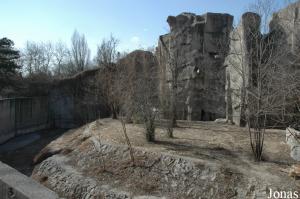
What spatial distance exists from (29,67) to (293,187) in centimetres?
4514

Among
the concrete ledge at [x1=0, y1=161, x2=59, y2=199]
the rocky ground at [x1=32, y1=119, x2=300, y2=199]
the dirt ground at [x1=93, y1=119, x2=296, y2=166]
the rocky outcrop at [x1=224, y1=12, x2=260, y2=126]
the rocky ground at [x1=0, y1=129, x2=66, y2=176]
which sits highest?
the rocky outcrop at [x1=224, y1=12, x2=260, y2=126]

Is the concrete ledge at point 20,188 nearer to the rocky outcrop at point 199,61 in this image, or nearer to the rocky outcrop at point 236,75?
the rocky outcrop at point 236,75

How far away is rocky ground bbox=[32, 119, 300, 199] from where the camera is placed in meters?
7.98

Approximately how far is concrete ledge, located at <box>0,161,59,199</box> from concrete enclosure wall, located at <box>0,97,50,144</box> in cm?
1978

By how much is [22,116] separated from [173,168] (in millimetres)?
20446

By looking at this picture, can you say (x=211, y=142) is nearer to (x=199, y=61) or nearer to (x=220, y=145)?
(x=220, y=145)

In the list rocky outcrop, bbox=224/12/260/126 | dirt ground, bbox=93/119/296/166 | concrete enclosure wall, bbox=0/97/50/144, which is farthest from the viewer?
concrete enclosure wall, bbox=0/97/50/144

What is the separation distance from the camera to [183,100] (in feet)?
64.6

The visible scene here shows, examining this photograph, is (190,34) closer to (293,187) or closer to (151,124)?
(151,124)

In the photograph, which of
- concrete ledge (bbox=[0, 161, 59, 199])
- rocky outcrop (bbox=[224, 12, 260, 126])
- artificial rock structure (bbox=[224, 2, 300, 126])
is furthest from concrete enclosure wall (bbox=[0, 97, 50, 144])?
concrete ledge (bbox=[0, 161, 59, 199])

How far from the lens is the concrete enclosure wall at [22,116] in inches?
941

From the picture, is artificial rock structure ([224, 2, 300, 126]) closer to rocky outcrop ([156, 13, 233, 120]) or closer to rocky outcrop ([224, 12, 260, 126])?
rocky outcrop ([224, 12, 260, 126])

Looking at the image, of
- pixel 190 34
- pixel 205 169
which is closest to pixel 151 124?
pixel 205 169

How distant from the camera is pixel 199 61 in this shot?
20844mm
